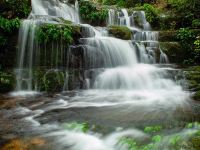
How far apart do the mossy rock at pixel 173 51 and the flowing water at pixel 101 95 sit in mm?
328

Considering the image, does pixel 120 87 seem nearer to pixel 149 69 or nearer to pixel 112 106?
pixel 149 69

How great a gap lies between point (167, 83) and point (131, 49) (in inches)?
99.1

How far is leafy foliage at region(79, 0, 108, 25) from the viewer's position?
14.7 metres

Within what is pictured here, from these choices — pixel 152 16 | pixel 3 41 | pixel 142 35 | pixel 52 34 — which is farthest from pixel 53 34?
pixel 152 16

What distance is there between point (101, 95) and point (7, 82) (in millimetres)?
3008

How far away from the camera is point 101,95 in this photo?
814 cm

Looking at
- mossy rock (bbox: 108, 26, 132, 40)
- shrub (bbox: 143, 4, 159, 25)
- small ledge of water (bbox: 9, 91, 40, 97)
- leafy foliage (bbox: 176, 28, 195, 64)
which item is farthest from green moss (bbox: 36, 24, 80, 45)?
shrub (bbox: 143, 4, 159, 25)

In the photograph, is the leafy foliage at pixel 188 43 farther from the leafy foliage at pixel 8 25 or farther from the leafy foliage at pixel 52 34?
the leafy foliage at pixel 8 25

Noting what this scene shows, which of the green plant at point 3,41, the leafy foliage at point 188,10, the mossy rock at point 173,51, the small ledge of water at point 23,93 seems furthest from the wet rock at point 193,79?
the green plant at point 3,41

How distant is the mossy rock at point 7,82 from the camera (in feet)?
28.5

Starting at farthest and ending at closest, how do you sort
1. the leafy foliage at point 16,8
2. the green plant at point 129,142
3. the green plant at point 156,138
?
1. the leafy foliage at point 16,8
2. the green plant at point 156,138
3. the green plant at point 129,142

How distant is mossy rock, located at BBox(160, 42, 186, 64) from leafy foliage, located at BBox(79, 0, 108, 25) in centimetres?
425

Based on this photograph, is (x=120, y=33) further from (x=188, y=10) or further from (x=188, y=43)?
(x=188, y=10)

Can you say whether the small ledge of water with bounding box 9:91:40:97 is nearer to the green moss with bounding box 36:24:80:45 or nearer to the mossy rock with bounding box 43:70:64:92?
the mossy rock with bounding box 43:70:64:92
